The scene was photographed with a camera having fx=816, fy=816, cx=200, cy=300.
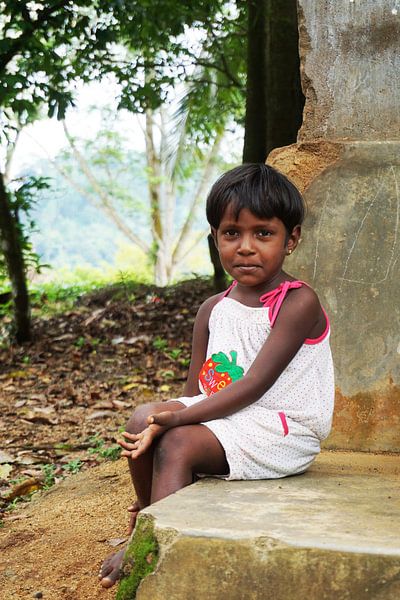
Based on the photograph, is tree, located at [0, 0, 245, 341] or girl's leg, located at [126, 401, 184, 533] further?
tree, located at [0, 0, 245, 341]

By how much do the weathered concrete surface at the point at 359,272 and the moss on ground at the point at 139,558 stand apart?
60.0 inches

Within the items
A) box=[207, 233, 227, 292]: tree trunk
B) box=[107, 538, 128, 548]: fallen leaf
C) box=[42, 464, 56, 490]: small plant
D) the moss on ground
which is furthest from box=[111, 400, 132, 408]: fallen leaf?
the moss on ground

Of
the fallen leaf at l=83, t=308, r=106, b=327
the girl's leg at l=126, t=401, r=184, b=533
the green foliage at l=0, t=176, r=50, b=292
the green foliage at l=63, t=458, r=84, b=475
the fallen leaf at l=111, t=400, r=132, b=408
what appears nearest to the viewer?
the girl's leg at l=126, t=401, r=184, b=533

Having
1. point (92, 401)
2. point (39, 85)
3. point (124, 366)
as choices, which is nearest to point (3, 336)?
point (124, 366)

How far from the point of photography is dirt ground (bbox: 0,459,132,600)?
2715 mm

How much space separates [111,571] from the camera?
8.20 ft

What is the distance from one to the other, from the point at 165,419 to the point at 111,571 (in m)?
0.51

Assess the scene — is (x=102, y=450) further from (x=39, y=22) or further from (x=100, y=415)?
(x=39, y=22)

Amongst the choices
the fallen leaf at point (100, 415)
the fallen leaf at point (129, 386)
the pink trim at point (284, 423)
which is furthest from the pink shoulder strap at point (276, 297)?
the fallen leaf at point (129, 386)

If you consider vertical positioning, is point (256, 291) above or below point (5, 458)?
above

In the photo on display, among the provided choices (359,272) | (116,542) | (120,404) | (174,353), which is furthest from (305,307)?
(174,353)

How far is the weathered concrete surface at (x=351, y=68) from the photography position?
3.40 metres

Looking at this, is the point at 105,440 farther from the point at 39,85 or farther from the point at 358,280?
the point at 39,85

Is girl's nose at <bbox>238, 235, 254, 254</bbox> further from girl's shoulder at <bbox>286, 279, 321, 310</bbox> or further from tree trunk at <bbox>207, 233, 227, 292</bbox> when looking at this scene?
tree trunk at <bbox>207, 233, 227, 292</bbox>
